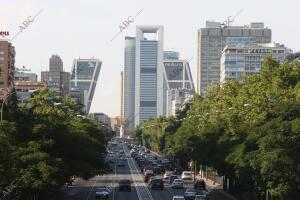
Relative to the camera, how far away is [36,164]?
56281 millimetres

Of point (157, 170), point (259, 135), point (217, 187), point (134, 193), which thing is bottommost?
point (217, 187)

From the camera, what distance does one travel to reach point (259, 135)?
6319 cm

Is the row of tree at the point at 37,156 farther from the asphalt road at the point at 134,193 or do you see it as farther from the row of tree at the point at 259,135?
the row of tree at the point at 259,135

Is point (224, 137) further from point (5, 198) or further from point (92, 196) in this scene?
point (5, 198)

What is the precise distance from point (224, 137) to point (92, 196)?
14798 millimetres

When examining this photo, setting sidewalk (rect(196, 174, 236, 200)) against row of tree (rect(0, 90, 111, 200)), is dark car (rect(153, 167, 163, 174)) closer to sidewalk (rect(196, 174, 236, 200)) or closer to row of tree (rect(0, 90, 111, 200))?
sidewalk (rect(196, 174, 236, 200))

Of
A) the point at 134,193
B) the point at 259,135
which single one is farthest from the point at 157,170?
the point at 259,135

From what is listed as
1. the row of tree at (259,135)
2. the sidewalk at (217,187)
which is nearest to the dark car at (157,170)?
the sidewalk at (217,187)

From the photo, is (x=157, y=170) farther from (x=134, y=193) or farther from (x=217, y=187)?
(x=134, y=193)

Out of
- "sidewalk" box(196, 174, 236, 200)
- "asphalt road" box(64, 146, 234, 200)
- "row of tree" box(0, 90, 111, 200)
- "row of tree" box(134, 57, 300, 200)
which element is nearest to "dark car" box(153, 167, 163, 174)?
"sidewalk" box(196, 174, 236, 200)

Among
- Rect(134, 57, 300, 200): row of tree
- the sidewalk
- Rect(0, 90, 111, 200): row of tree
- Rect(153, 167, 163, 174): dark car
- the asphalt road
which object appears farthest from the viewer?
Rect(153, 167, 163, 174): dark car

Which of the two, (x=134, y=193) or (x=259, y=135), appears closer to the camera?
(x=259, y=135)

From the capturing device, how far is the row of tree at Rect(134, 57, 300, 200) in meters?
56.9

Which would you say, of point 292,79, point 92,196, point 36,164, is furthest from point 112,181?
point 36,164
